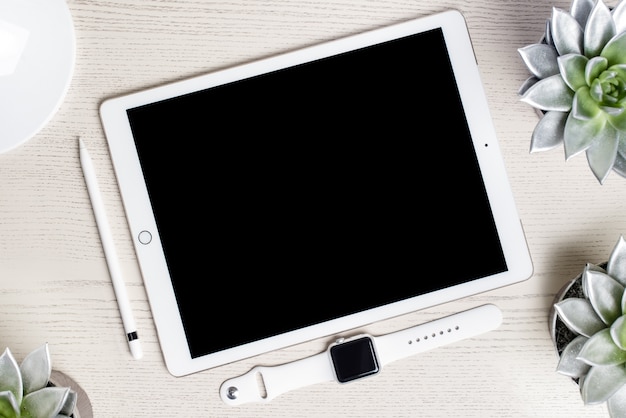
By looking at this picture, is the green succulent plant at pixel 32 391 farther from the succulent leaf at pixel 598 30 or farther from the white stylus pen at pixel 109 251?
the succulent leaf at pixel 598 30

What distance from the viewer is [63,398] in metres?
0.46

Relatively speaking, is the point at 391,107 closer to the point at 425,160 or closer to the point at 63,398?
the point at 425,160

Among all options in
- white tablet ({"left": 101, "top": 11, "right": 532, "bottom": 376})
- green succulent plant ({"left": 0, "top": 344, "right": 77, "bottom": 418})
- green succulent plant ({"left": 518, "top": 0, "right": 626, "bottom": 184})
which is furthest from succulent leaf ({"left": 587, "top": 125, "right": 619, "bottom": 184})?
green succulent plant ({"left": 0, "top": 344, "right": 77, "bottom": 418})

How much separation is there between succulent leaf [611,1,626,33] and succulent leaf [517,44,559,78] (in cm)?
6

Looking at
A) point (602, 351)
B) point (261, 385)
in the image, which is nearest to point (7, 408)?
point (261, 385)

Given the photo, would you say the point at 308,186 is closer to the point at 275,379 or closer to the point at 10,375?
the point at 275,379

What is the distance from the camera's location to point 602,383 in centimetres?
48

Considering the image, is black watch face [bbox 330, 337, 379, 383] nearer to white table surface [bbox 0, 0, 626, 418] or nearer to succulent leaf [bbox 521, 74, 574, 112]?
white table surface [bbox 0, 0, 626, 418]

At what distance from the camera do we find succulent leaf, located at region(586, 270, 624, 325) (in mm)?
489

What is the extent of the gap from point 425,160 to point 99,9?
361 mm

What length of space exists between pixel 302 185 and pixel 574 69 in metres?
0.27

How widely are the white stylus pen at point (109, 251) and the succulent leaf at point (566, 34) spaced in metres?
0.45

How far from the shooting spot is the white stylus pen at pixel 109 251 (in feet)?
1.85

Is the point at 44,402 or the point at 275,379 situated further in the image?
the point at 275,379
